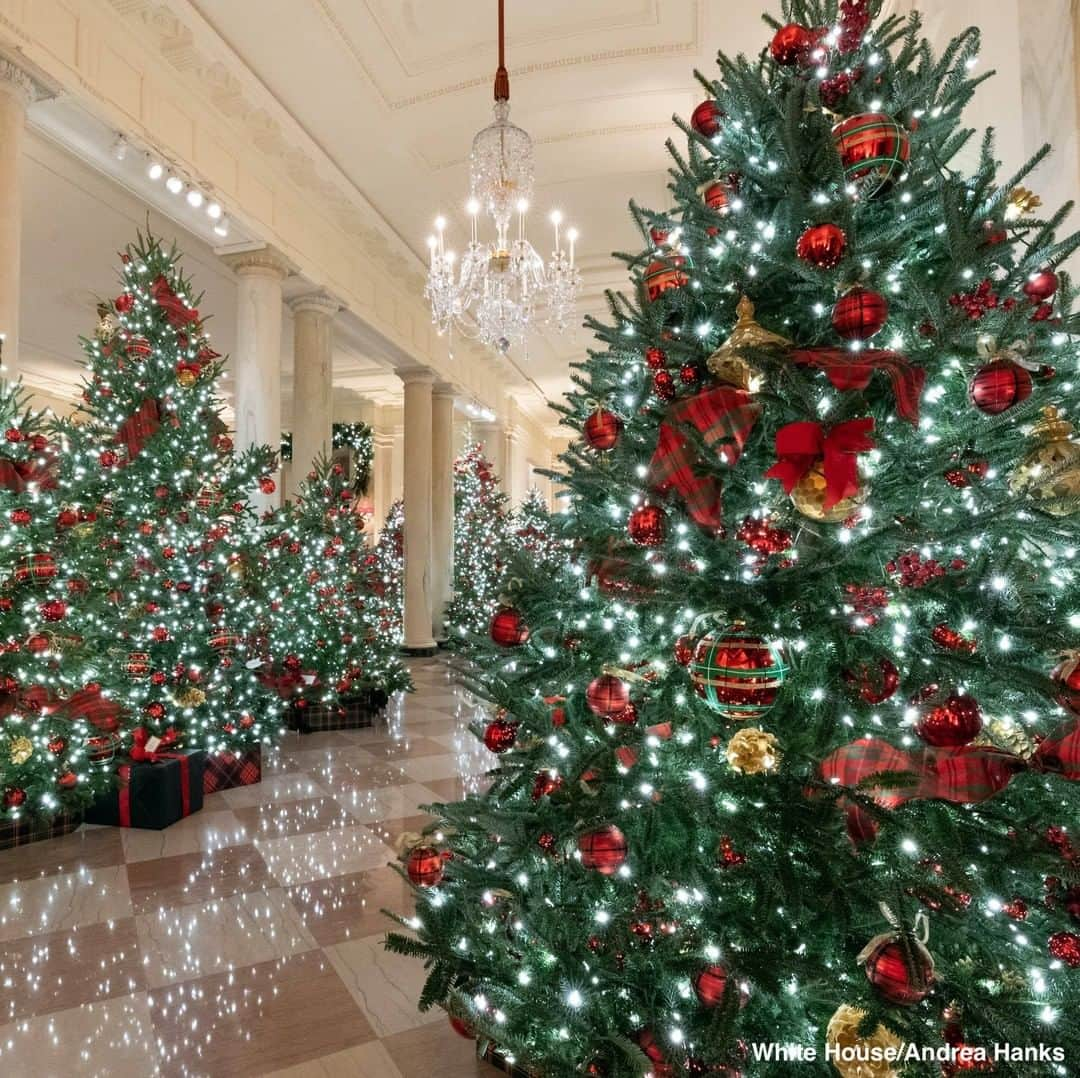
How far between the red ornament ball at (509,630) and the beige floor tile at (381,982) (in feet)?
3.70

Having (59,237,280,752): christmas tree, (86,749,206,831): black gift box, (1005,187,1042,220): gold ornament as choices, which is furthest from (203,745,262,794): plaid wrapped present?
(1005,187,1042,220): gold ornament

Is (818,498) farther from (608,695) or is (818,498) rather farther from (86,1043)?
(86,1043)

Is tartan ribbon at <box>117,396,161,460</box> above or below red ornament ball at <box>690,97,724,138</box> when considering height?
below

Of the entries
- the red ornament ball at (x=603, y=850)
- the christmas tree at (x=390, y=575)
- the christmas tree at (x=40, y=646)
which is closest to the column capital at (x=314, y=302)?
the christmas tree at (x=390, y=575)

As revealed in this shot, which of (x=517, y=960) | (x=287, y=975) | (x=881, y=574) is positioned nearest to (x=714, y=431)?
(x=881, y=574)

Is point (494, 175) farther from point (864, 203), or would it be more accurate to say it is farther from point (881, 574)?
point (881, 574)

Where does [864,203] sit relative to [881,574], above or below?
above

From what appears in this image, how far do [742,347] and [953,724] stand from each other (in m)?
0.69

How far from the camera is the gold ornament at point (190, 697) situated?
3.87 m

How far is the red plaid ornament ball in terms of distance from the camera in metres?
0.93

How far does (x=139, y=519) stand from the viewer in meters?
3.96

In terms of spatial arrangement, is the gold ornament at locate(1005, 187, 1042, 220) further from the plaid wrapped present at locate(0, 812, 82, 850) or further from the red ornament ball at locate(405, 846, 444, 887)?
the plaid wrapped present at locate(0, 812, 82, 850)

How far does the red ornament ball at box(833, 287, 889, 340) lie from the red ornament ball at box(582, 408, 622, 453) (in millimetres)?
528

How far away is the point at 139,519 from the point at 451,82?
382cm
